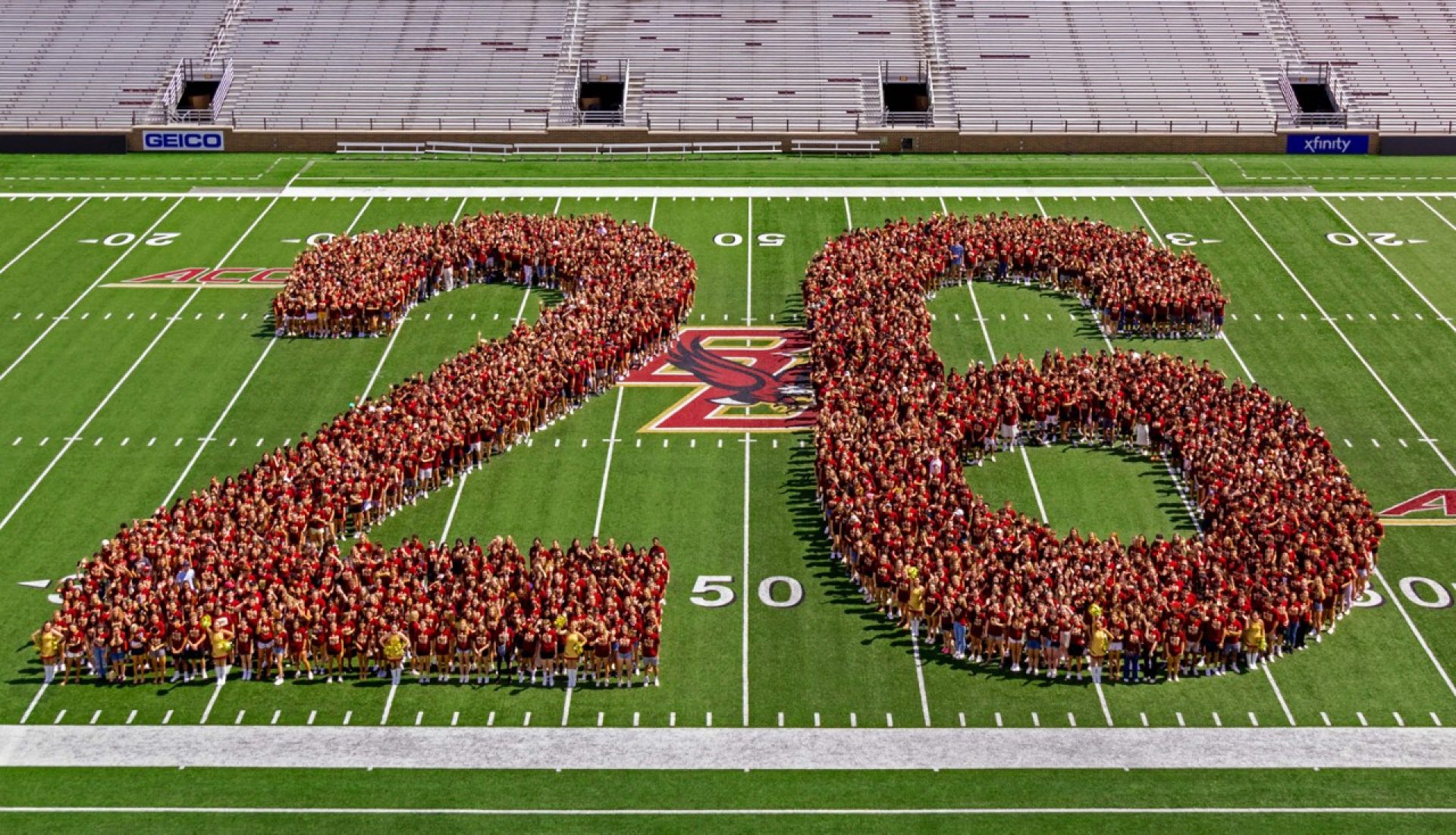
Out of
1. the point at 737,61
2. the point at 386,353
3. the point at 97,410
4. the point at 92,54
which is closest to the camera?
the point at 97,410

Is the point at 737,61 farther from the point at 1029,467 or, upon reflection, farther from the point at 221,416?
the point at 1029,467

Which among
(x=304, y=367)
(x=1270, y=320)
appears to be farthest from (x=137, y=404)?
(x=1270, y=320)

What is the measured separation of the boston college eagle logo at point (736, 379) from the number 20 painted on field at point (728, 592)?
22.9 ft

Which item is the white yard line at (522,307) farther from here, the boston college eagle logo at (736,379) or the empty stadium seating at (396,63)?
the empty stadium seating at (396,63)

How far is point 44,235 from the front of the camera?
54.8 meters

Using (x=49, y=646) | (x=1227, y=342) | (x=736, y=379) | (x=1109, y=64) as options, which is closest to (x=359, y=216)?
(x=736, y=379)

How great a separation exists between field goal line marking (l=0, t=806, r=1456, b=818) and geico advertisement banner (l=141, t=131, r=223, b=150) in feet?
132

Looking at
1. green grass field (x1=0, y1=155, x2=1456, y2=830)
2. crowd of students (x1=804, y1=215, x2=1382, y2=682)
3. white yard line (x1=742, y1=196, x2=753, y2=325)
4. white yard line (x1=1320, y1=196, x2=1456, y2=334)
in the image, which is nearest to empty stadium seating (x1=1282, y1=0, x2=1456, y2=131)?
green grass field (x1=0, y1=155, x2=1456, y2=830)

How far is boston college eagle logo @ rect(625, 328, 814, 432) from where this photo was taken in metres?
42.3

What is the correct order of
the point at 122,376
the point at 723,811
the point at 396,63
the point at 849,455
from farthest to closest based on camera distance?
the point at 396,63
the point at 122,376
the point at 849,455
the point at 723,811

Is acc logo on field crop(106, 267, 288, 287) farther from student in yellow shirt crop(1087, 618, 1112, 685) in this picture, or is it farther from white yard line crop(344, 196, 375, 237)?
student in yellow shirt crop(1087, 618, 1112, 685)

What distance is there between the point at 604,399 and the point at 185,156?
90.4ft

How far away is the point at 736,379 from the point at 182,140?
95.4ft

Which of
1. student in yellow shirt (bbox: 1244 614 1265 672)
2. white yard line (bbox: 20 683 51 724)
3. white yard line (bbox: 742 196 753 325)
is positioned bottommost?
white yard line (bbox: 742 196 753 325)
